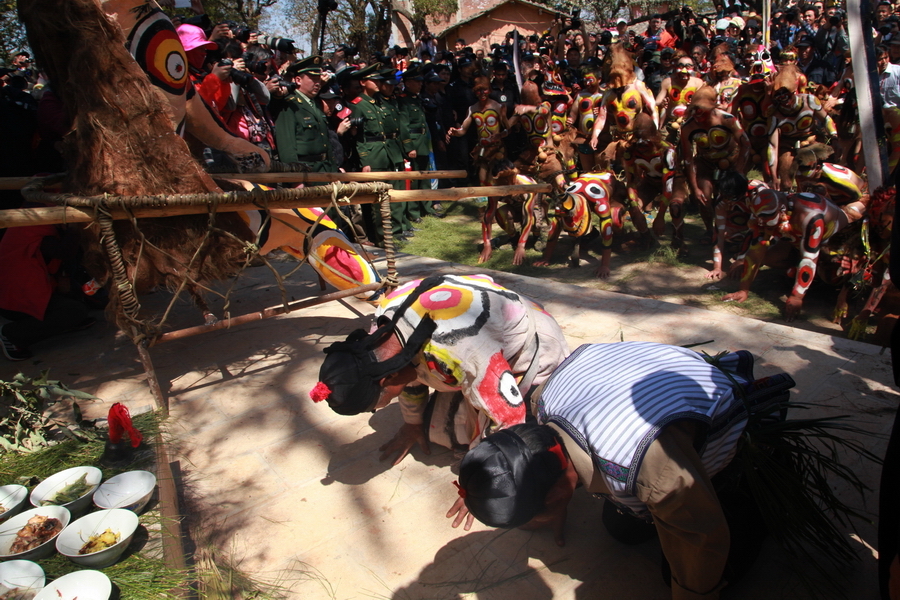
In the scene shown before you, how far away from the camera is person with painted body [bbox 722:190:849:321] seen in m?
3.91

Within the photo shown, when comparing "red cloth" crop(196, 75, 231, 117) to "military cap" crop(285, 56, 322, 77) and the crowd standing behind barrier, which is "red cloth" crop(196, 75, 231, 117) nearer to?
the crowd standing behind barrier

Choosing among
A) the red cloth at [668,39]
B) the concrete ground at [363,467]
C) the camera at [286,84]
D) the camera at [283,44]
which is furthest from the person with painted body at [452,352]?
the red cloth at [668,39]

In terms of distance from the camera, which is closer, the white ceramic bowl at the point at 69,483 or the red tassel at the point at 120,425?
the white ceramic bowl at the point at 69,483

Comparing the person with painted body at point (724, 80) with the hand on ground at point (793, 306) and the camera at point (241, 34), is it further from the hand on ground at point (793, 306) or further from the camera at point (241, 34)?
the camera at point (241, 34)

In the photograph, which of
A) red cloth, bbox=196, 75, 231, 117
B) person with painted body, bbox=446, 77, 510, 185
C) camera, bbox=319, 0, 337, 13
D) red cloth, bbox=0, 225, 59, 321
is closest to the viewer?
red cloth, bbox=0, 225, 59, 321

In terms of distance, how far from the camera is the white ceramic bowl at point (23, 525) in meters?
1.71

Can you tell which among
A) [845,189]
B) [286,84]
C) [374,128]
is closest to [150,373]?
[286,84]

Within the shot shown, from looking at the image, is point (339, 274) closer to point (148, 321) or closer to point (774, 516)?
point (148, 321)

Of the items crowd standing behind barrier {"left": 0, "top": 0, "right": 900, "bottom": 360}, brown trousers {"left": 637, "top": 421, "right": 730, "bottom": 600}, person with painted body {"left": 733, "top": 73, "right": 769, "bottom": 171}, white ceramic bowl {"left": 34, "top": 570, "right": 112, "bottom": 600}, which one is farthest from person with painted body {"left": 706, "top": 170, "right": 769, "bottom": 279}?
white ceramic bowl {"left": 34, "top": 570, "right": 112, "bottom": 600}

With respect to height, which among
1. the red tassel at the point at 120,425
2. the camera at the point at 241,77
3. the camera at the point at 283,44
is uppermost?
the camera at the point at 283,44

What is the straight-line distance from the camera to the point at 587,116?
6.59m

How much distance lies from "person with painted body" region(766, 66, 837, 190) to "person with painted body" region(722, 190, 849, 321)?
2076mm

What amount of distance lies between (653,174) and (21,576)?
595 cm

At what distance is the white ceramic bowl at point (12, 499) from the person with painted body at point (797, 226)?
4721 millimetres
